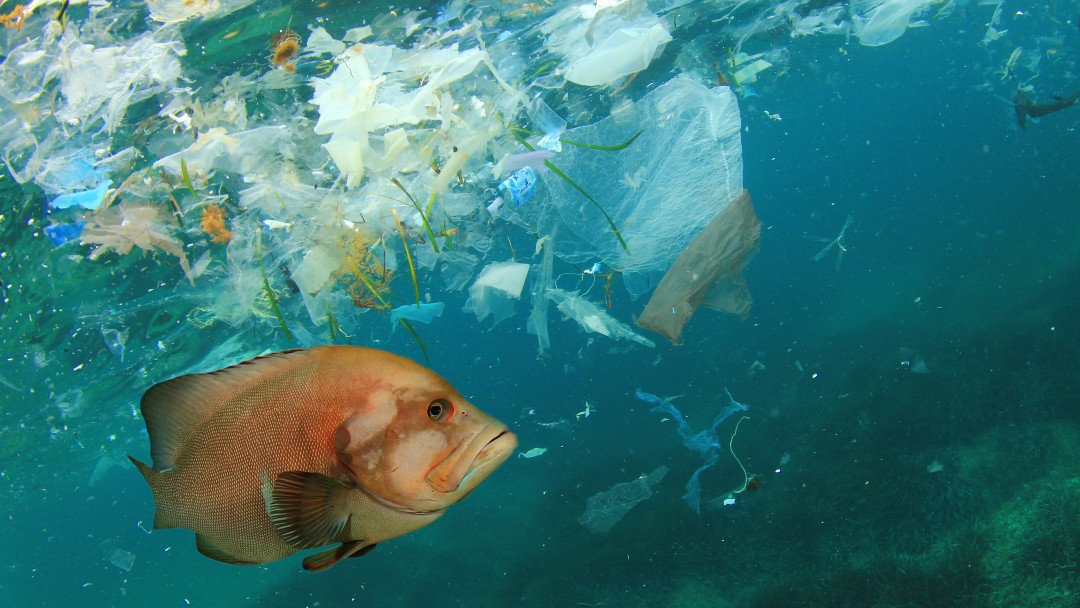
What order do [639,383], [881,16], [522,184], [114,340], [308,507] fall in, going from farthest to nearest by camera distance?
[639,383], [881,16], [114,340], [522,184], [308,507]

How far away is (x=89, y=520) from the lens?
8531cm

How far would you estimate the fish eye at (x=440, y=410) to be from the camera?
5.00 ft

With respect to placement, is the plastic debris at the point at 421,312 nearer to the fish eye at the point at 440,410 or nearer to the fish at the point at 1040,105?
the fish eye at the point at 440,410

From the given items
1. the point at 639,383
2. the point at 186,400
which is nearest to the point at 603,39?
the point at 186,400

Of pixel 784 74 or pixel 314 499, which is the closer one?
pixel 314 499

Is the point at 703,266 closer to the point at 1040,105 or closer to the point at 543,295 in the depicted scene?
the point at 543,295

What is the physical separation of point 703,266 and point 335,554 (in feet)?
30.8

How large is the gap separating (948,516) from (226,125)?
13.7 meters

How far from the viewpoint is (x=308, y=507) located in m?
1.38

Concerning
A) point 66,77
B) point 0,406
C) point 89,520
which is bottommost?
point 89,520

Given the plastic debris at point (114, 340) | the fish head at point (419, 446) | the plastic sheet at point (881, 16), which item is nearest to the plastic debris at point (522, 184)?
the fish head at point (419, 446)

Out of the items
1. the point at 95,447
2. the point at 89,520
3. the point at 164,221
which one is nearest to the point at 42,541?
the point at 89,520

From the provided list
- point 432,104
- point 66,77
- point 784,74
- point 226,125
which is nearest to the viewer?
point 66,77

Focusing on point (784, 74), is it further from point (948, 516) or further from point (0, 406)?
point (0, 406)
